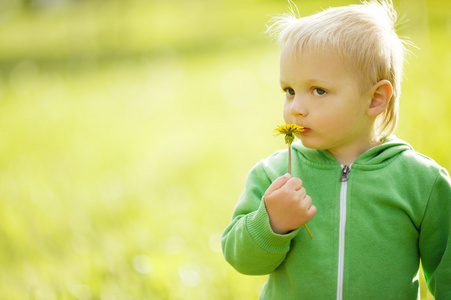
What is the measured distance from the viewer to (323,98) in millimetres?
2143

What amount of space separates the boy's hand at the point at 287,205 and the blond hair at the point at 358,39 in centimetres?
47

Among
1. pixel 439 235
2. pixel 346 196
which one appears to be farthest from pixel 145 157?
pixel 439 235

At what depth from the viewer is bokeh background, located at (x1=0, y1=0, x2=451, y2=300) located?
12.3 ft

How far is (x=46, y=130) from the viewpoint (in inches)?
316

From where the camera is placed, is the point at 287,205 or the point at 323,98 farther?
the point at 323,98

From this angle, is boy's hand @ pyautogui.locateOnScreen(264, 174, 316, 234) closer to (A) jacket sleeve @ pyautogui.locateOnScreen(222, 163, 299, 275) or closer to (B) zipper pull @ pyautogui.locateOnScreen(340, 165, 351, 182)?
(A) jacket sleeve @ pyautogui.locateOnScreen(222, 163, 299, 275)

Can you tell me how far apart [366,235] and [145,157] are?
4.60 metres

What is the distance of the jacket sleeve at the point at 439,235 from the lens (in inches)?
82.6

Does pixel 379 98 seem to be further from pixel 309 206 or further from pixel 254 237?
pixel 254 237

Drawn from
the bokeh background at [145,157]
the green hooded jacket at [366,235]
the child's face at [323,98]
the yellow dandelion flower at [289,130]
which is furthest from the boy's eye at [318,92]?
the bokeh background at [145,157]

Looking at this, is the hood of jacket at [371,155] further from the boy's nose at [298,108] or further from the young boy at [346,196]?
the boy's nose at [298,108]

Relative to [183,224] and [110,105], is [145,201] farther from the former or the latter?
[110,105]

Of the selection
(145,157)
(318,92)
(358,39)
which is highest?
(358,39)

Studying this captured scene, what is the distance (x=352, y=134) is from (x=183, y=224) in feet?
8.25
